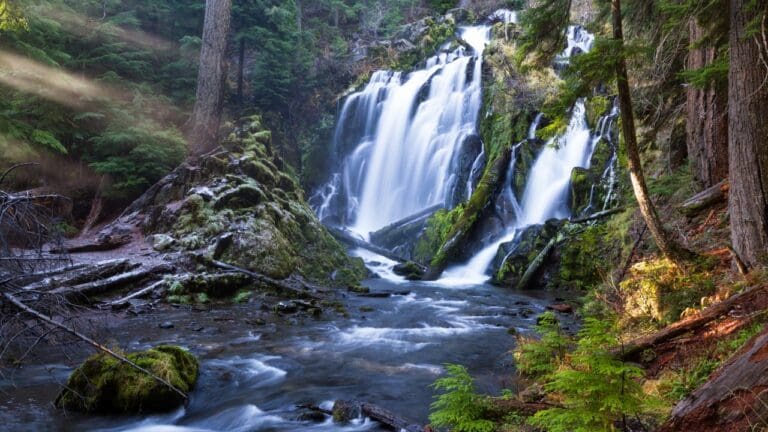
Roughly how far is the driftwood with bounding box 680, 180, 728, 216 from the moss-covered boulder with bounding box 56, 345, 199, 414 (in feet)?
25.2

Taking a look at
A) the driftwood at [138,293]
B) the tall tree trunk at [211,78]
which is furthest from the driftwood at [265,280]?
the tall tree trunk at [211,78]

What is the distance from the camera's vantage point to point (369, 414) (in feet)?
17.3

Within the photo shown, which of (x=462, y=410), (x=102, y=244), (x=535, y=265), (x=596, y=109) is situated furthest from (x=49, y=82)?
(x=596, y=109)

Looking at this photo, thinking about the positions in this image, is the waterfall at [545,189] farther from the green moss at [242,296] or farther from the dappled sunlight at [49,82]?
the dappled sunlight at [49,82]

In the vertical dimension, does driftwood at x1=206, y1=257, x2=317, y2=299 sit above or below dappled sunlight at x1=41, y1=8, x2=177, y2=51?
below

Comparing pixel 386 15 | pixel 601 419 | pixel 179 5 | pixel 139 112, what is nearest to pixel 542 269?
pixel 601 419

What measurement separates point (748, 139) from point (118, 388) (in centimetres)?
730

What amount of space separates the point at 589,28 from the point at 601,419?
5.87 meters

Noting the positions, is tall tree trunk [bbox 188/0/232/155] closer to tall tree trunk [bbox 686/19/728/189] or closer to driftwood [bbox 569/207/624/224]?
driftwood [bbox 569/207/624/224]

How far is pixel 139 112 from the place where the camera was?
1493 centimetres

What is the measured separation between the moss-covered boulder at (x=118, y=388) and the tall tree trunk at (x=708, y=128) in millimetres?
8260

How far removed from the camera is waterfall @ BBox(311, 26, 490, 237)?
71.1 ft

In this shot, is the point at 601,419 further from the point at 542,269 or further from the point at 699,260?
the point at 542,269

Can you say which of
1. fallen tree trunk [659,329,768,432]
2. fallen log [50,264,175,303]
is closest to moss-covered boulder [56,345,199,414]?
fallen log [50,264,175,303]
